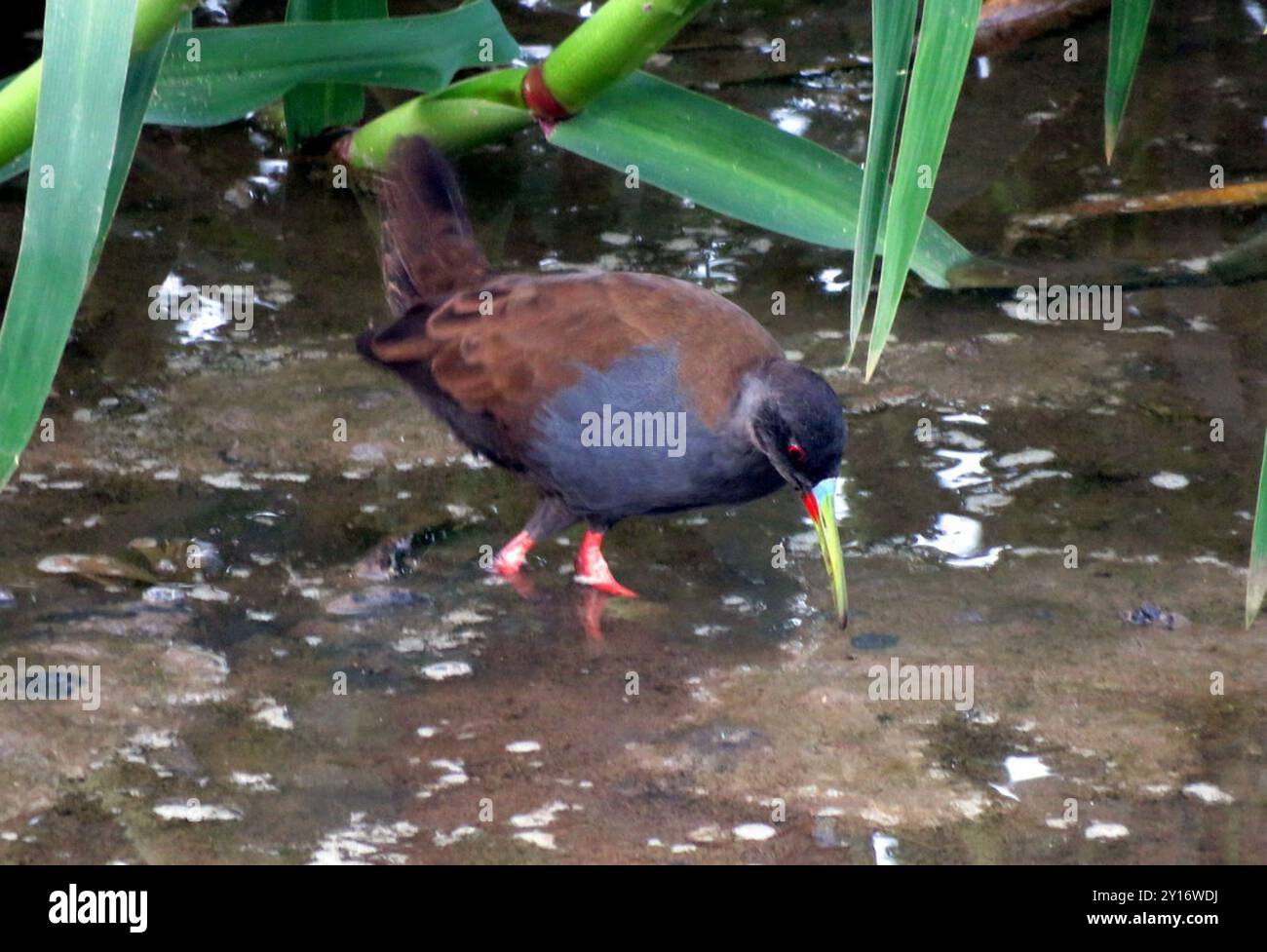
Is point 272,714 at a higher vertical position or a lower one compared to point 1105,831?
higher

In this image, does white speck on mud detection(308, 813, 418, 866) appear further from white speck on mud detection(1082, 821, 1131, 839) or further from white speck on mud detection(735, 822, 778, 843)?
white speck on mud detection(1082, 821, 1131, 839)

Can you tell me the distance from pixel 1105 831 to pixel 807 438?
1.12m

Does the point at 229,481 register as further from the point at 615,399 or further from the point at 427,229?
the point at 615,399

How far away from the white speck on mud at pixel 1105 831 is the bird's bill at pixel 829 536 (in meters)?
0.81

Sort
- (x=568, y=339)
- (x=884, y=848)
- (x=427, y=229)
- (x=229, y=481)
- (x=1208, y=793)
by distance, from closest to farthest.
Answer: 1. (x=884, y=848)
2. (x=1208, y=793)
3. (x=568, y=339)
4. (x=229, y=481)
5. (x=427, y=229)

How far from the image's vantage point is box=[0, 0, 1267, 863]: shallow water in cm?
311

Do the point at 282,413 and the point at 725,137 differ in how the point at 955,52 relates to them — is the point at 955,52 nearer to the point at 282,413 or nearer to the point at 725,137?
the point at 725,137

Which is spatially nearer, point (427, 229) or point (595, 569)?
point (595, 569)

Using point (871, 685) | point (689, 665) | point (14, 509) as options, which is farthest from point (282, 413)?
point (871, 685)

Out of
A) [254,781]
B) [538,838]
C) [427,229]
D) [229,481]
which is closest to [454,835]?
[538,838]

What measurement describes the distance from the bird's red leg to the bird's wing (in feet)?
1.03

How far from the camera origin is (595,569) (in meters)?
4.11

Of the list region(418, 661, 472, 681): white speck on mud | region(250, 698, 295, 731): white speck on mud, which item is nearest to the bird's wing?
region(418, 661, 472, 681): white speck on mud

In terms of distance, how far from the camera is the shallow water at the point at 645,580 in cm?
311
